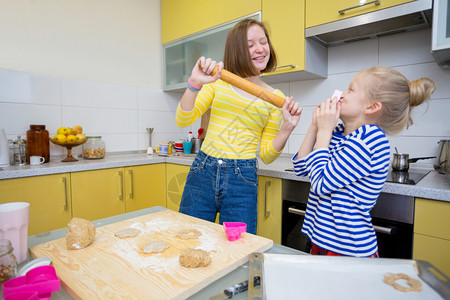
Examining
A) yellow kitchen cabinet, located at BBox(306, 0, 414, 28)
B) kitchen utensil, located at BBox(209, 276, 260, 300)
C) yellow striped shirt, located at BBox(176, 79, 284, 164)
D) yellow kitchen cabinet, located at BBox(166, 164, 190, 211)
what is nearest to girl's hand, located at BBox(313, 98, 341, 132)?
yellow striped shirt, located at BBox(176, 79, 284, 164)

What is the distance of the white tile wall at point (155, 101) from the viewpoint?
1.54 m

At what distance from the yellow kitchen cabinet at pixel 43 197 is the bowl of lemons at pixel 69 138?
28 cm

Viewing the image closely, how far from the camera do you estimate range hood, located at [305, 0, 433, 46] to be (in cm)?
131

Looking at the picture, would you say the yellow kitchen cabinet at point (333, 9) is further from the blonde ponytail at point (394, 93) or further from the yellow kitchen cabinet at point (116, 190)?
the yellow kitchen cabinet at point (116, 190)

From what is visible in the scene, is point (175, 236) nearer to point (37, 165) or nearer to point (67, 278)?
point (67, 278)

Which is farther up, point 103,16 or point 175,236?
point 103,16

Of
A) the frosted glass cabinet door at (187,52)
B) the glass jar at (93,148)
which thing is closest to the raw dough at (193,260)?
the glass jar at (93,148)

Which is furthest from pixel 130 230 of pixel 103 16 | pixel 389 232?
pixel 103 16

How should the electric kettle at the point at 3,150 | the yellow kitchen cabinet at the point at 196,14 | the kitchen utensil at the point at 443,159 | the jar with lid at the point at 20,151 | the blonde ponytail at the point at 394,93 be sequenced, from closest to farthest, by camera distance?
the blonde ponytail at the point at 394,93 → the kitchen utensil at the point at 443,159 → the electric kettle at the point at 3,150 → the jar with lid at the point at 20,151 → the yellow kitchen cabinet at the point at 196,14

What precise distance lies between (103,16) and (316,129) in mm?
2013

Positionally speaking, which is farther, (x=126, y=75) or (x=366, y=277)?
(x=126, y=75)

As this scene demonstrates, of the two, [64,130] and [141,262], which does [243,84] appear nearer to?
[141,262]

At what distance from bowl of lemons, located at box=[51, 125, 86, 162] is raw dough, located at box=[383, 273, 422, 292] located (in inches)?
72.9

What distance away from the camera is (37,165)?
1697mm
